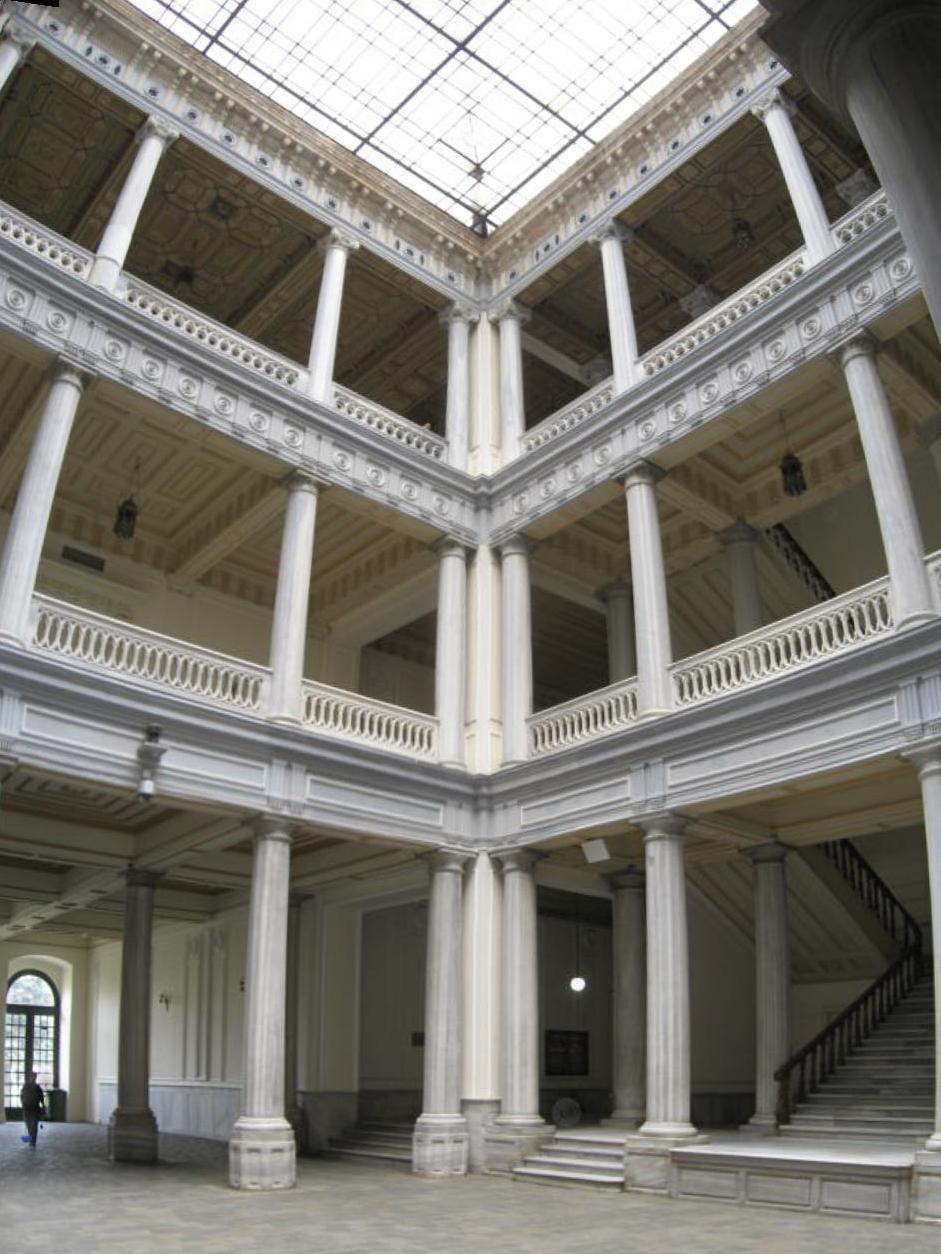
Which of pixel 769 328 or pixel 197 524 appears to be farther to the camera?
pixel 197 524

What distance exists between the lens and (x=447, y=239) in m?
19.4

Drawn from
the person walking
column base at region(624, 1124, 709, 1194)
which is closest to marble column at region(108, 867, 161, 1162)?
the person walking

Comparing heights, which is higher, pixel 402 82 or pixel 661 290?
pixel 402 82

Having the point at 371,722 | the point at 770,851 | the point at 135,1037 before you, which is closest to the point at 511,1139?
the point at 770,851

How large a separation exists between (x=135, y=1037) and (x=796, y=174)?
51.2 ft

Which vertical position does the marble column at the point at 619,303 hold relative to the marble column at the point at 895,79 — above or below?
above

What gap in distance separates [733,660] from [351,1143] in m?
Answer: 10.3

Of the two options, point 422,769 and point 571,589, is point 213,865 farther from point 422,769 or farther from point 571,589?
point 571,589

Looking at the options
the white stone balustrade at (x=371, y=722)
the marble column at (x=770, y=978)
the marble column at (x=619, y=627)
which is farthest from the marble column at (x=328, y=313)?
the marble column at (x=770, y=978)

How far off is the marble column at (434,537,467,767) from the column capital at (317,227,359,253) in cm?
499

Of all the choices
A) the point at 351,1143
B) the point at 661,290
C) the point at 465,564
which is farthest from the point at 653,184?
the point at 351,1143

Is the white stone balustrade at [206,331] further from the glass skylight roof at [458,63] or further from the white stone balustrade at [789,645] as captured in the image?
the white stone balustrade at [789,645]

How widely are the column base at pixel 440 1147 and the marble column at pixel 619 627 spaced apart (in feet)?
24.4

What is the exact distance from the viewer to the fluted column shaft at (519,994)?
15.0 m
